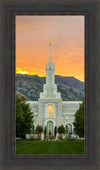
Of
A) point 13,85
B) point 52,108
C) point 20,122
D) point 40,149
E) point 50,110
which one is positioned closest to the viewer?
point 13,85

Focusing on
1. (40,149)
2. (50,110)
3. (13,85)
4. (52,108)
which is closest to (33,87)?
(40,149)

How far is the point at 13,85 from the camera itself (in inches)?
69.6

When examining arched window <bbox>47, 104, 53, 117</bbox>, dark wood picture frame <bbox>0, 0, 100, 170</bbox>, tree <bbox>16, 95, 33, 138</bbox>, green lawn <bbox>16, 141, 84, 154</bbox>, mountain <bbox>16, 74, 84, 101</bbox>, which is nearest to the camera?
dark wood picture frame <bbox>0, 0, 100, 170</bbox>

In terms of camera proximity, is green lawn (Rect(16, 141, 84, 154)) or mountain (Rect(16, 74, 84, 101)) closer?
green lawn (Rect(16, 141, 84, 154))

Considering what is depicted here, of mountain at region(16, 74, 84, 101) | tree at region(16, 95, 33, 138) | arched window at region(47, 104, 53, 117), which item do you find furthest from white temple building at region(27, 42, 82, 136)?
tree at region(16, 95, 33, 138)

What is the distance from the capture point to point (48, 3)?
5.84ft

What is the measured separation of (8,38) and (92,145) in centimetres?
107

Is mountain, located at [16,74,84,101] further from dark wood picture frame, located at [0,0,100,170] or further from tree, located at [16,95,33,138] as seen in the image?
dark wood picture frame, located at [0,0,100,170]

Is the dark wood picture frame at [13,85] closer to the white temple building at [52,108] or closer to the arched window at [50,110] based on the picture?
the white temple building at [52,108]

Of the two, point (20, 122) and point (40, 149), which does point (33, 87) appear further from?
point (40, 149)

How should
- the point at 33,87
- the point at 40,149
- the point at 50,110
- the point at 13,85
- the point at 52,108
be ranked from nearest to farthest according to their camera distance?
the point at 13,85 → the point at 40,149 → the point at 33,87 → the point at 52,108 → the point at 50,110

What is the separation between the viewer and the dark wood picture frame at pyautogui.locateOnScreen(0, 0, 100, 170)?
1.74 meters

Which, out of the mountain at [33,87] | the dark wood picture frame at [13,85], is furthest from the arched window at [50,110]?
the dark wood picture frame at [13,85]

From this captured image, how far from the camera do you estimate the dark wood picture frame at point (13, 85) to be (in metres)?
1.74
